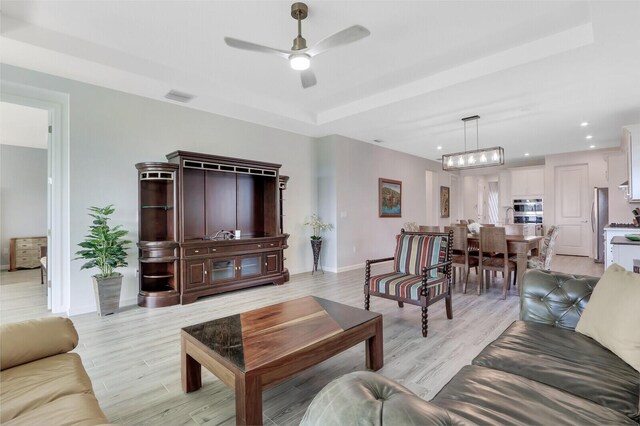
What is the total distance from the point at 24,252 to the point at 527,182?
42.4ft

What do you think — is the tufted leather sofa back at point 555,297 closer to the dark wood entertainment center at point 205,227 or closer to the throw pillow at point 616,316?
the throw pillow at point 616,316

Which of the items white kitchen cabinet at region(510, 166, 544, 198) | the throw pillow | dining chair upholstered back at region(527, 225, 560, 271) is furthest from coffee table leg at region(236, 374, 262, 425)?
white kitchen cabinet at region(510, 166, 544, 198)

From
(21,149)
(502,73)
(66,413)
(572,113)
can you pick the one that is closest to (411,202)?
(572,113)

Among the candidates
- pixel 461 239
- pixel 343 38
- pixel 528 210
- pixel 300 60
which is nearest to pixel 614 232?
pixel 461 239

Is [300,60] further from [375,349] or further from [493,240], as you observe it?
[493,240]

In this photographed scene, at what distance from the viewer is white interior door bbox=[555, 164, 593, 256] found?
777 centimetres

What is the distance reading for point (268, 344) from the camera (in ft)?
5.90

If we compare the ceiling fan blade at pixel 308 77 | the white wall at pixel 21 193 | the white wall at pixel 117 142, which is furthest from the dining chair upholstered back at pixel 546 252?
the white wall at pixel 21 193

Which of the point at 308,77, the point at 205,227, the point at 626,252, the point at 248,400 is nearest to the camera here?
the point at 248,400

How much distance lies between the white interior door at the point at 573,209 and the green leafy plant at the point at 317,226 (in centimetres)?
634

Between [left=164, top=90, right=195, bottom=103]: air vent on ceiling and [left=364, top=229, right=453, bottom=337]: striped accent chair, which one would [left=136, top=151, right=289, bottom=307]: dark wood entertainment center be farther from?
[left=364, top=229, right=453, bottom=337]: striped accent chair

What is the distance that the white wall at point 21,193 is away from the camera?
663 cm

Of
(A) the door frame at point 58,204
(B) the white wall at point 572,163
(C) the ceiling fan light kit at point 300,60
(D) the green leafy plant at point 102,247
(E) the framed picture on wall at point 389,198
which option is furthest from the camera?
(B) the white wall at point 572,163

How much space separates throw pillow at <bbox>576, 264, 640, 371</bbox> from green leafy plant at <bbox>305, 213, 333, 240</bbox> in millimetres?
4554
